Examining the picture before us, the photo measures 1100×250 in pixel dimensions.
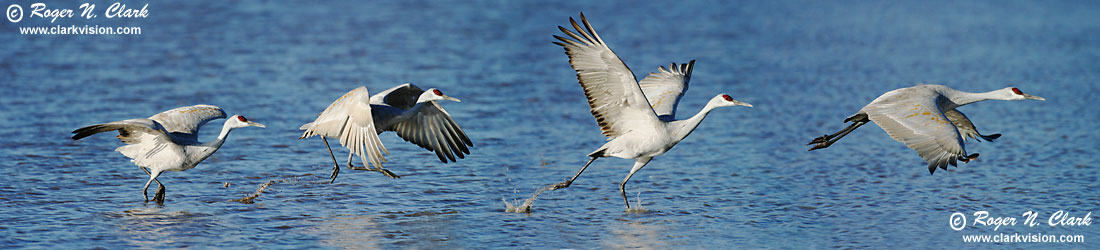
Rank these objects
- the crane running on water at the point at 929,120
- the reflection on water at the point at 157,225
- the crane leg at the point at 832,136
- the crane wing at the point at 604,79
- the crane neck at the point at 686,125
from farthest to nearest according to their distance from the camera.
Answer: the crane leg at the point at 832,136, the crane neck at the point at 686,125, the crane running on water at the point at 929,120, the crane wing at the point at 604,79, the reflection on water at the point at 157,225

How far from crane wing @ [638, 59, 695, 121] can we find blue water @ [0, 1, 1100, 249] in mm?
739

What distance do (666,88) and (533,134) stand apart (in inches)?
114

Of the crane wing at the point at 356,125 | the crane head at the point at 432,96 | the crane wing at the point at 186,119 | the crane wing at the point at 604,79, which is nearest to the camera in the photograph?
the crane wing at the point at 604,79

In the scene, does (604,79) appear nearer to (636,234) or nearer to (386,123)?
(636,234)

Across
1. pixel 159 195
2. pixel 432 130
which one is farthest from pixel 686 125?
pixel 159 195

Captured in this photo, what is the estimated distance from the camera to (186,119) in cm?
1109

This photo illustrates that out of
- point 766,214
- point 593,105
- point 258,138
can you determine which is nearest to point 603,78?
point 593,105

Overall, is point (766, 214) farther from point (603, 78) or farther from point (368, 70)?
point (368, 70)

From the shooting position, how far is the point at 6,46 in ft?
68.7

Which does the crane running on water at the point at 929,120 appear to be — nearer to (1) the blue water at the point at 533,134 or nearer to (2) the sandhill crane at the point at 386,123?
(1) the blue water at the point at 533,134

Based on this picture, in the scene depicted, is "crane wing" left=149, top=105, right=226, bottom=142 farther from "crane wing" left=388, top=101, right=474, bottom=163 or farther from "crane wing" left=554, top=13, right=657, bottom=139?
"crane wing" left=554, top=13, right=657, bottom=139

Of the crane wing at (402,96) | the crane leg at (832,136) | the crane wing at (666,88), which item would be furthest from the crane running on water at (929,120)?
the crane wing at (402,96)

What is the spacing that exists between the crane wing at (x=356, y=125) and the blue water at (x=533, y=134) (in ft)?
1.52

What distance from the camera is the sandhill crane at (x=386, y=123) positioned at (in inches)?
415
